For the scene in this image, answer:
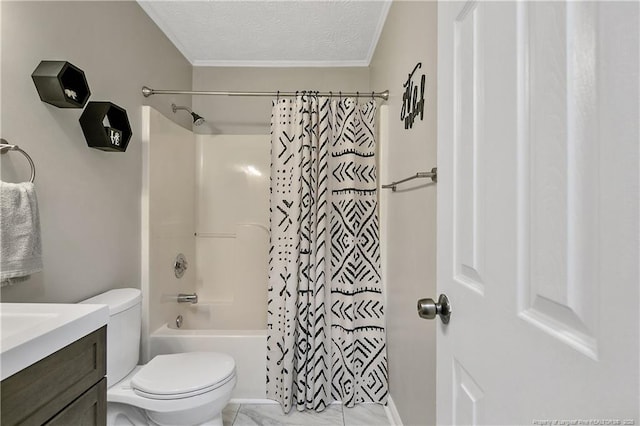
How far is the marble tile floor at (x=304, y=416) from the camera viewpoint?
6.37ft

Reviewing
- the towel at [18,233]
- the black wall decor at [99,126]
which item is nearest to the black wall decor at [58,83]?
the black wall decor at [99,126]

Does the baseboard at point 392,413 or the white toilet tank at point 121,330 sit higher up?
the white toilet tank at point 121,330

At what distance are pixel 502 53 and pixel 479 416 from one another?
26.2 inches

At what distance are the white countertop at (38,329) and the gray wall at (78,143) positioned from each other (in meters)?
0.36

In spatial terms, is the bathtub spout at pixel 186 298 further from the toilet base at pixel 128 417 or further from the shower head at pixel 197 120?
the shower head at pixel 197 120

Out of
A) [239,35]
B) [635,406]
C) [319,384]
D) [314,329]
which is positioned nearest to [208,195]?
[239,35]

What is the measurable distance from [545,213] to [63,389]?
3.55 ft

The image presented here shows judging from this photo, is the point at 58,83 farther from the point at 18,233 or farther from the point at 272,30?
the point at 272,30

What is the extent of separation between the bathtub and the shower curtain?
0.07 metres

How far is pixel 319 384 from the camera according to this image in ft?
6.77

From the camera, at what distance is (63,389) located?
2.74 feet

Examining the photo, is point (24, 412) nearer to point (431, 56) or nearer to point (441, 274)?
point (441, 274)

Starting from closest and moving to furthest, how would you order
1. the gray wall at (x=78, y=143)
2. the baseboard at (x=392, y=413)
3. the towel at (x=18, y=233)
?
1. the towel at (x=18, y=233)
2. the gray wall at (x=78, y=143)
3. the baseboard at (x=392, y=413)

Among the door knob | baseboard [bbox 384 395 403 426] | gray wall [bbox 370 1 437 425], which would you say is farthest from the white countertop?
baseboard [bbox 384 395 403 426]
